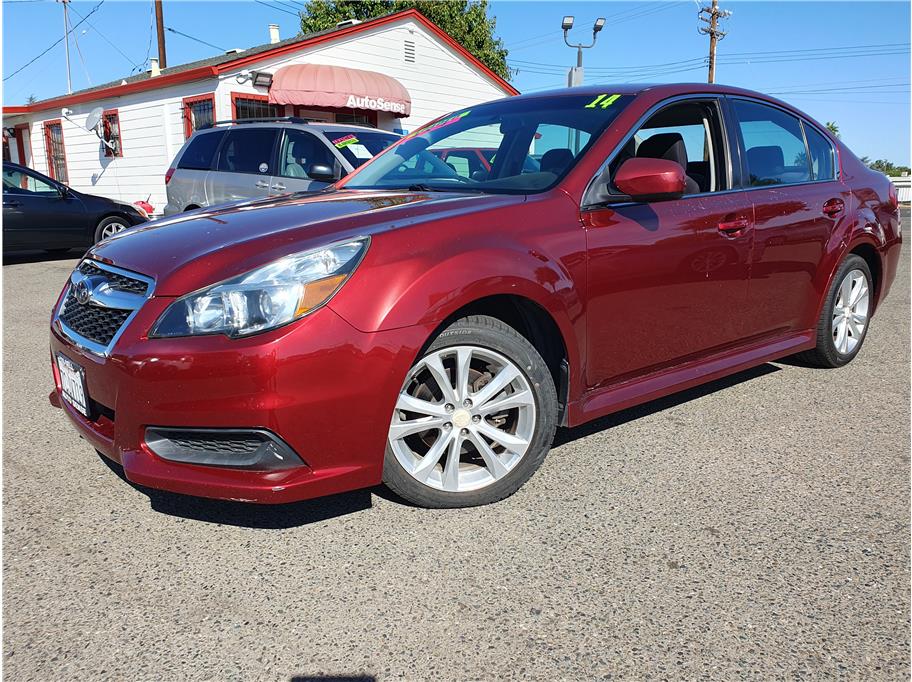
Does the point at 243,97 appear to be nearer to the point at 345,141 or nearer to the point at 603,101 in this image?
the point at 345,141

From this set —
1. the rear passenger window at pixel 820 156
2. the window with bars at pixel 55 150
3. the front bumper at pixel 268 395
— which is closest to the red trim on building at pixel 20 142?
the window with bars at pixel 55 150

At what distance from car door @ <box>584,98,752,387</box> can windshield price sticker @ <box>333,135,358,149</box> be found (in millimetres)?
5086

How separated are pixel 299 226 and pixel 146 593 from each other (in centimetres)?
134

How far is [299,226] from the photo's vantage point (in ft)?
8.92

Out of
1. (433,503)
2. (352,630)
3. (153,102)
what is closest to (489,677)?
A: (352,630)

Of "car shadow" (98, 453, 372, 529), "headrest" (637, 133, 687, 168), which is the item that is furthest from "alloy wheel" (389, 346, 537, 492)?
"headrest" (637, 133, 687, 168)

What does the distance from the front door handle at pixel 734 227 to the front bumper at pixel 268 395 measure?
1.83 meters

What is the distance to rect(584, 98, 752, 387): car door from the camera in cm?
313

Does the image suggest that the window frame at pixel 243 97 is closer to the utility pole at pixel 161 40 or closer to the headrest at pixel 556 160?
the utility pole at pixel 161 40

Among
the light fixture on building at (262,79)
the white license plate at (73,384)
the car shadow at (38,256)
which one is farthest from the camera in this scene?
the light fixture on building at (262,79)

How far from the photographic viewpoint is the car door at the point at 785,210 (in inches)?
152

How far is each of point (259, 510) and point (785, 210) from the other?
309 cm

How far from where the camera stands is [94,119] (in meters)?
19.3

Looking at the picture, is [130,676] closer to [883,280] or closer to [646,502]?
[646,502]
